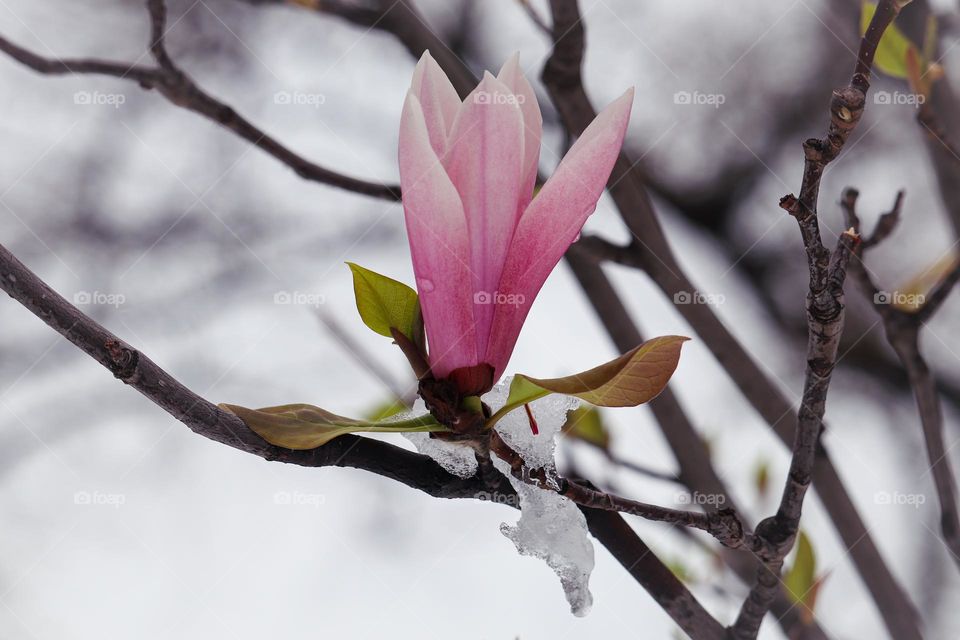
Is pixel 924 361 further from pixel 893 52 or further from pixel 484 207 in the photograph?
pixel 484 207

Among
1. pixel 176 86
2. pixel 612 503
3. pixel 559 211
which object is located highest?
pixel 176 86

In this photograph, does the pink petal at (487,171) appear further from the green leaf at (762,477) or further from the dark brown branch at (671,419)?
the green leaf at (762,477)

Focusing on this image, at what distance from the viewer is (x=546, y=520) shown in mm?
392

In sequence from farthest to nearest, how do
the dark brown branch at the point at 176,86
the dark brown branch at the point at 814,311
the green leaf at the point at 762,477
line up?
the green leaf at the point at 762,477 → the dark brown branch at the point at 176,86 → the dark brown branch at the point at 814,311

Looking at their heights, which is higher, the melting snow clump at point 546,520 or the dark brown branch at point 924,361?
the dark brown branch at point 924,361

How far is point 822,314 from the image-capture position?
36cm

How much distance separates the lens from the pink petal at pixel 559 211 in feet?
1.15

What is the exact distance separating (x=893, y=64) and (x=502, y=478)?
18.3 inches

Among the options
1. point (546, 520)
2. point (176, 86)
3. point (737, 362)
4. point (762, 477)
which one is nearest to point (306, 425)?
point (546, 520)

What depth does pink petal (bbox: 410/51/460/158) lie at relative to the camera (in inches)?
14.6

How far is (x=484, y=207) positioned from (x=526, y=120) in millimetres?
55

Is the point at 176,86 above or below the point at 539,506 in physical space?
above

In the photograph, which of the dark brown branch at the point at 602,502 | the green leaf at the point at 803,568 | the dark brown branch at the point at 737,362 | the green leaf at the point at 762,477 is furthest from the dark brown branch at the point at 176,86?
the green leaf at the point at 762,477

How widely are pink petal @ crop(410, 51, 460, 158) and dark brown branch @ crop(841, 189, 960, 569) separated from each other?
30 centimetres
